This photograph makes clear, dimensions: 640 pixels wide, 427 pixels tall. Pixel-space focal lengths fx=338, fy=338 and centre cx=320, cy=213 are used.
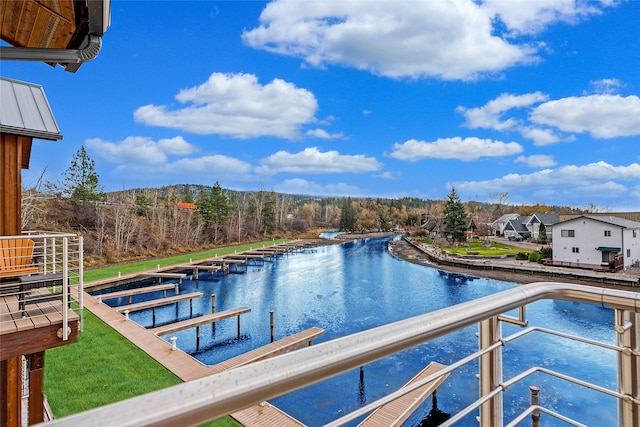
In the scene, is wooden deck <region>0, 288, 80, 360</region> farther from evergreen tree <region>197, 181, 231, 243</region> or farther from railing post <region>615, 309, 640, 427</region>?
evergreen tree <region>197, 181, 231, 243</region>

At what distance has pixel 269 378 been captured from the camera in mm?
489

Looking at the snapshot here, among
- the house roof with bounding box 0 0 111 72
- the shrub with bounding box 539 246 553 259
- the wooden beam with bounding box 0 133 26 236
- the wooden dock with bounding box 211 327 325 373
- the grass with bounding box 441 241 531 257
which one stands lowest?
the wooden dock with bounding box 211 327 325 373

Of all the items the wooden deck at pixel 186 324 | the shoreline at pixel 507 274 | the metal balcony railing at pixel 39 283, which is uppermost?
the metal balcony railing at pixel 39 283

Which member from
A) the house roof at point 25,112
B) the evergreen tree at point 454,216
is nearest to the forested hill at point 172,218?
the evergreen tree at point 454,216

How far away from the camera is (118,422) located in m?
0.37

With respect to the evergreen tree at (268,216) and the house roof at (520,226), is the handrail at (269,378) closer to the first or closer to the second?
the evergreen tree at (268,216)

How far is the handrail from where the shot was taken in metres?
0.39

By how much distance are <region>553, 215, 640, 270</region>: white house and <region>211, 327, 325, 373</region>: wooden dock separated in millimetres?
19341

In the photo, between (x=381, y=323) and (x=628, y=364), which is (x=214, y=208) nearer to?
(x=381, y=323)

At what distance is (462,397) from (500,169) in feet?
172

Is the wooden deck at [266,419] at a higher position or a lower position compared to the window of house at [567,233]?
lower

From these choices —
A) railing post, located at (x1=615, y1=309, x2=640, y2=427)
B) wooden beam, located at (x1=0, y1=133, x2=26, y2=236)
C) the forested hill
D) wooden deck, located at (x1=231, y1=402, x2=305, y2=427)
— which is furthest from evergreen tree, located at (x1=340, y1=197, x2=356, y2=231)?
railing post, located at (x1=615, y1=309, x2=640, y2=427)

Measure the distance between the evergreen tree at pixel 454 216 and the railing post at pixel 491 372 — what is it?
30.9m

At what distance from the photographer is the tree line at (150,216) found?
68.5ft
